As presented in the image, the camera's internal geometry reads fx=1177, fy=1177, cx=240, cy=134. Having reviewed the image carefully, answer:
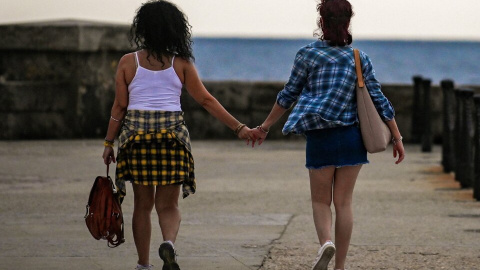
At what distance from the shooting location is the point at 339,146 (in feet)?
21.1

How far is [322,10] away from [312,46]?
0.68 ft

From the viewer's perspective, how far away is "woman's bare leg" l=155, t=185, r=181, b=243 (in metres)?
6.55

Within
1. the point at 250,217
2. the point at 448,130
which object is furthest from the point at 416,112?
the point at 250,217

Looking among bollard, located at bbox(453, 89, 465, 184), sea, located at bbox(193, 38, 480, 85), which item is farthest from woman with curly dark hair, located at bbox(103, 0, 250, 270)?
sea, located at bbox(193, 38, 480, 85)

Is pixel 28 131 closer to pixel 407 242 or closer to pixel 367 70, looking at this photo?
pixel 407 242

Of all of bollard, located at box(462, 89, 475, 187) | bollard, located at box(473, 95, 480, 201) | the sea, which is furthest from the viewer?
the sea

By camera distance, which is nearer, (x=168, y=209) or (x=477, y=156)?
(x=168, y=209)

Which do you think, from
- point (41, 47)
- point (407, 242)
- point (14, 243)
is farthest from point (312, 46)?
point (41, 47)

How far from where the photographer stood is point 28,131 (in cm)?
1600

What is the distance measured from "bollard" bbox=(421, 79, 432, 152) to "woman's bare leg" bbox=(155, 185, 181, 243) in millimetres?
9220

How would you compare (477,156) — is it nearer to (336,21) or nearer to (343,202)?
(343,202)

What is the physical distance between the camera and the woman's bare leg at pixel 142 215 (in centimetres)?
656

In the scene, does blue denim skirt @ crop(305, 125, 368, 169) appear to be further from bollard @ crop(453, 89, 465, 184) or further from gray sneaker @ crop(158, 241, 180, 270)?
bollard @ crop(453, 89, 465, 184)

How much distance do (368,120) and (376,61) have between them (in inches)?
4098
